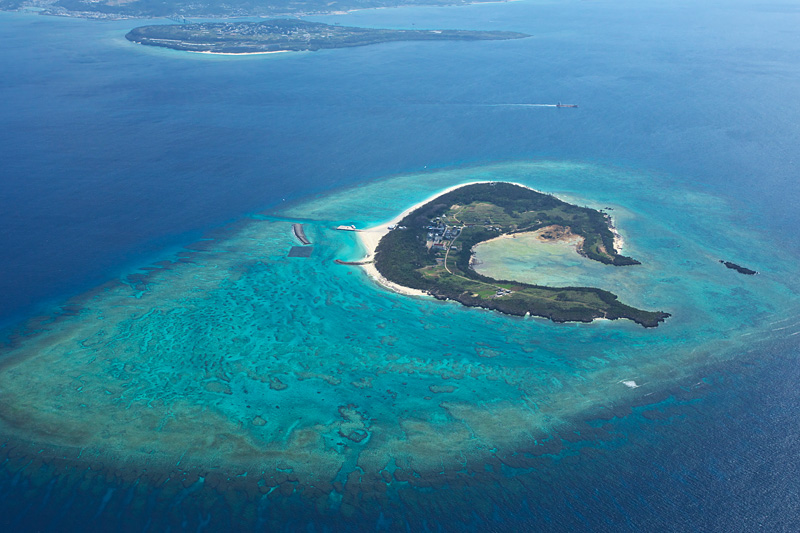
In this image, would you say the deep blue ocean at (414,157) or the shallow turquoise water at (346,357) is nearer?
the deep blue ocean at (414,157)

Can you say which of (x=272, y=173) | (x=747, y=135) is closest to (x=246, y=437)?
(x=272, y=173)

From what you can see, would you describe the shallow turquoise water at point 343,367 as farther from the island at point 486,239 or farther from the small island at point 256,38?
the small island at point 256,38

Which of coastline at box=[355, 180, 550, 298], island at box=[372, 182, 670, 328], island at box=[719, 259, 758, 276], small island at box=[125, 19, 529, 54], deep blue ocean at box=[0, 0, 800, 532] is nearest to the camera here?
deep blue ocean at box=[0, 0, 800, 532]

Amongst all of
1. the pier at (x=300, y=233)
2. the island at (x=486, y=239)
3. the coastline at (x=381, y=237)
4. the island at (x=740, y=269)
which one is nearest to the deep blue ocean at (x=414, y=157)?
the pier at (x=300, y=233)

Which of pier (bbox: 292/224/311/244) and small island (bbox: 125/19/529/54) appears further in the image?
small island (bbox: 125/19/529/54)

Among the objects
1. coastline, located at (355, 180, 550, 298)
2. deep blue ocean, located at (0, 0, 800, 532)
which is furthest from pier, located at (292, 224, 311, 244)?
deep blue ocean, located at (0, 0, 800, 532)

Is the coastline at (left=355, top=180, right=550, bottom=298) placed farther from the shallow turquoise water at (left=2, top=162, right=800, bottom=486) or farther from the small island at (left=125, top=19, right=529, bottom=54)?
the small island at (left=125, top=19, right=529, bottom=54)

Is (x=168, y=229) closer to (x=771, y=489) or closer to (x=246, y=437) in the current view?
(x=246, y=437)
